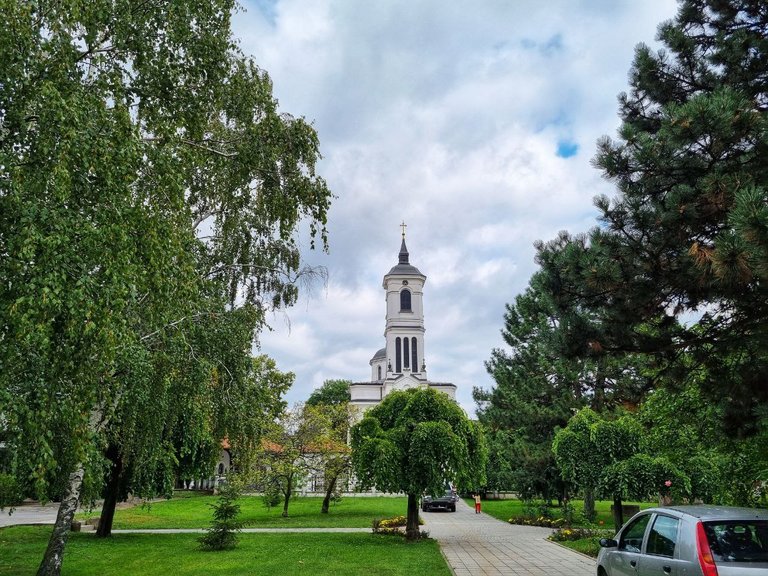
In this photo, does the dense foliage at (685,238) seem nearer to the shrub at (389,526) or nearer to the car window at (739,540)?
the car window at (739,540)

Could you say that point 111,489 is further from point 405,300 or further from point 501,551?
point 405,300

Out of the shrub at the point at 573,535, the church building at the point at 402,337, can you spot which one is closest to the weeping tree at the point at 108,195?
the shrub at the point at 573,535

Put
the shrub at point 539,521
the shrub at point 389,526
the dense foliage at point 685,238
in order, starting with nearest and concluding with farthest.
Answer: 1. the dense foliage at point 685,238
2. the shrub at point 389,526
3. the shrub at point 539,521

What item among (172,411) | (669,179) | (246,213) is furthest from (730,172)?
(172,411)

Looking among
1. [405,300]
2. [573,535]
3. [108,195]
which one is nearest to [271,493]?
[573,535]

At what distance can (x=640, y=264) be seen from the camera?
6.76 m

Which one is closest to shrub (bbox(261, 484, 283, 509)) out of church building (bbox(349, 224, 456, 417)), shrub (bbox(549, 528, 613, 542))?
shrub (bbox(549, 528, 613, 542))

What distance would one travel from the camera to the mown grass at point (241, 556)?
11719mm

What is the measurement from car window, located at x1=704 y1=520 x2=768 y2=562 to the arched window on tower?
5823 centimetres

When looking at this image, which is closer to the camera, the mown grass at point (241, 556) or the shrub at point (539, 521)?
the mown grass at point (241, 556)

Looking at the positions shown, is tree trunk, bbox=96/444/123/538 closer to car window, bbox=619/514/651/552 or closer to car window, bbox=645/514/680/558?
car window, bbox=619/514/651/552

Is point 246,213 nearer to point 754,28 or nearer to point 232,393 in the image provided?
point 232,393

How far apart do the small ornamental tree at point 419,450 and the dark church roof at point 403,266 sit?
1883 inches

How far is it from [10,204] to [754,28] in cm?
870
